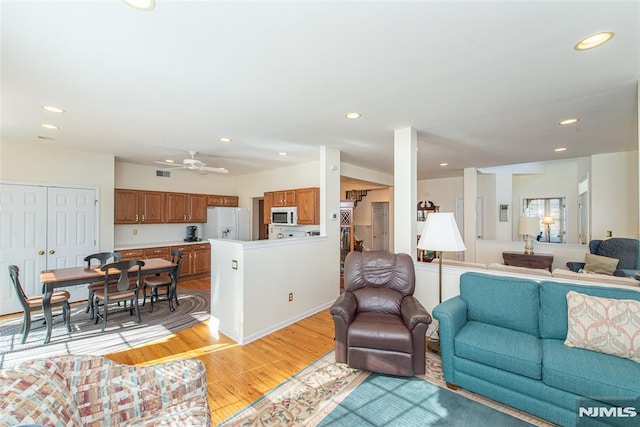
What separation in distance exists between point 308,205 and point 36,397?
14.3ft

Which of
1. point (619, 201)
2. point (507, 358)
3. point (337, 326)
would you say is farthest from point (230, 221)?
point (619, 201)

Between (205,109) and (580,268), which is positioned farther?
(580,268)

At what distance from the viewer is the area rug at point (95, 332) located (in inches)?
119

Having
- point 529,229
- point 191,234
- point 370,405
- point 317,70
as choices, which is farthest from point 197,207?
point 529,229

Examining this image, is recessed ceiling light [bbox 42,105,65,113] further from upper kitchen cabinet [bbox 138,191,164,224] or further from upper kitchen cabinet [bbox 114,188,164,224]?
upper kitchen cabinet [bbox 138,191,164,224]

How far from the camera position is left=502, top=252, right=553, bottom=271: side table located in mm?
5070

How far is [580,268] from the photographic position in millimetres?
4574

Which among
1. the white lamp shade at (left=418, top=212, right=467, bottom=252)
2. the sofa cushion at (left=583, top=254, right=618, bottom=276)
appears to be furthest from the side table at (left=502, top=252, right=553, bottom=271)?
the white lamp shade at (left=418, top=212, right=467, bottom=252)

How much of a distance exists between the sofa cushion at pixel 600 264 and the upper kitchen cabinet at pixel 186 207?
7.81 metres

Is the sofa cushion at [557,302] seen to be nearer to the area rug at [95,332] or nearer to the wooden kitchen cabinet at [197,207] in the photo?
the area rug at [95,332]

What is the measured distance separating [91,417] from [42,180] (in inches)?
191

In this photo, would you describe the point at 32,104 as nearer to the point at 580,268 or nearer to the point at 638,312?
the point at 638,312

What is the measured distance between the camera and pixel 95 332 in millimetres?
3488

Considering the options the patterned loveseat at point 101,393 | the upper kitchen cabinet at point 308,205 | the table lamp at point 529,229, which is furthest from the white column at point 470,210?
the patterned loveseat at point 101,393
